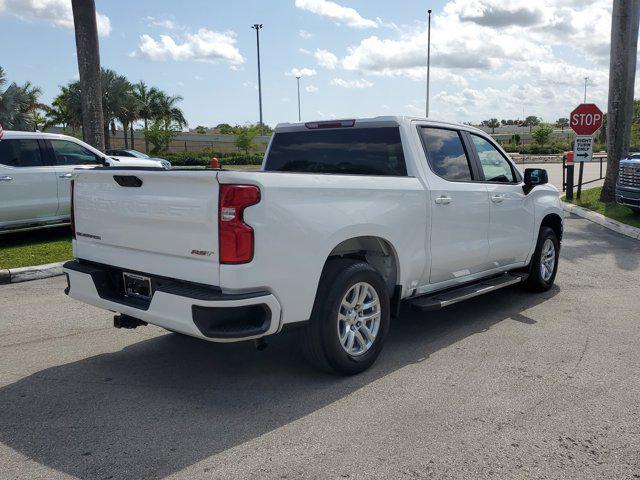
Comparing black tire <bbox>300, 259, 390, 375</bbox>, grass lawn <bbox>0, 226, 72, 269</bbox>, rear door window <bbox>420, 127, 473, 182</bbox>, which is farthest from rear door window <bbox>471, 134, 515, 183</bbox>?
grass lawn <bbox>0, 226, 72, 269</bbox>

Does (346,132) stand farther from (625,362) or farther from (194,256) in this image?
(625,362)

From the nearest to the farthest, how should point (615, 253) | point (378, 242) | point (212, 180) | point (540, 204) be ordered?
1. point (212, 180)
2. point (378, 242)
3. point (540, 204)
4. point (615, 253)

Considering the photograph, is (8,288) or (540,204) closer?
(540,204)

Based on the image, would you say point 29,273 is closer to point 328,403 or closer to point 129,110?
point 328,403

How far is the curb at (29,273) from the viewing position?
7.77 m

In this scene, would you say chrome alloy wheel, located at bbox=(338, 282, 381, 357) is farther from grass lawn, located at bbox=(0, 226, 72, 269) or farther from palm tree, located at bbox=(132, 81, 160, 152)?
palm tree, located at bbox=(132, 81, 160, 152)

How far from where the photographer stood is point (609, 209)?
1462cm

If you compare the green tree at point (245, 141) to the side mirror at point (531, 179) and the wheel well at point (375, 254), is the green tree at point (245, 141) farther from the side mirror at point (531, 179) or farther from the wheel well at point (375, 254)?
A: the wheel well at point (375, 254)

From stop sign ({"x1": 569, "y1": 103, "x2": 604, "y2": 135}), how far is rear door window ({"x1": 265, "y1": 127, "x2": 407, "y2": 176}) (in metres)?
12.6

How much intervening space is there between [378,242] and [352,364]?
977 millimetres

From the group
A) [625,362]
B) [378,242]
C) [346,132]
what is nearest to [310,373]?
[378,242]

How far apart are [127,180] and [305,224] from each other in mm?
1291

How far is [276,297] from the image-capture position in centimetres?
386

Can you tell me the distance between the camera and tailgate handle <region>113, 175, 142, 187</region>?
13.6ft
